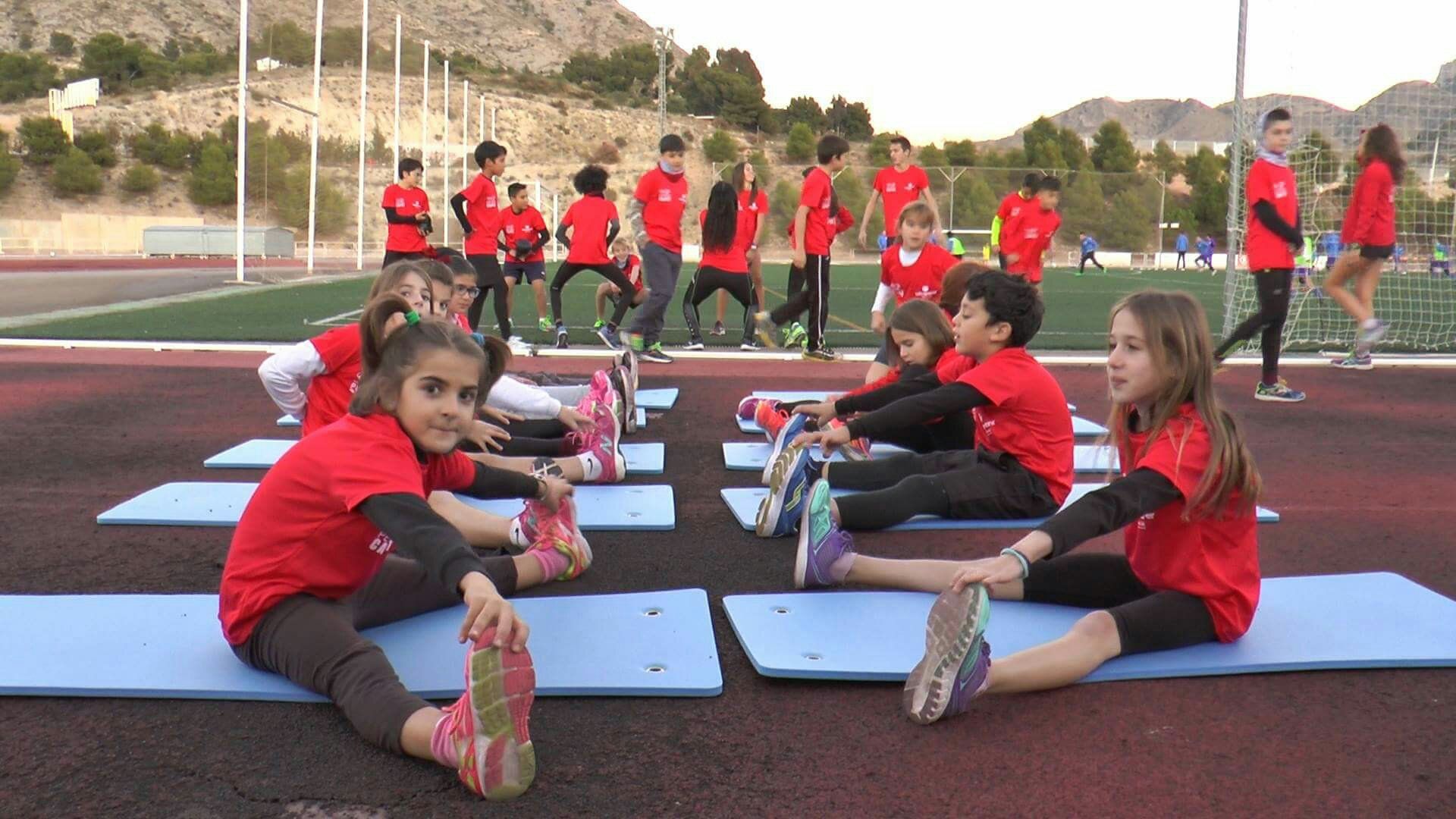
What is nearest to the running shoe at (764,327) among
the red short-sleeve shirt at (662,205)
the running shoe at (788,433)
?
the red short-sleeve shirt at (662,205)

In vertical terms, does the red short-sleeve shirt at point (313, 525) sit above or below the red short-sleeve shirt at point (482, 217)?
below

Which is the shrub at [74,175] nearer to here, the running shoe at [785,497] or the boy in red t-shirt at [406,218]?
the boy in red t-shirt at [406,218]

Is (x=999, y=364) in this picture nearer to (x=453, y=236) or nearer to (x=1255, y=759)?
(x=1255, y=759)

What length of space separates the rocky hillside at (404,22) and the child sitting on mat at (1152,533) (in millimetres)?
21934

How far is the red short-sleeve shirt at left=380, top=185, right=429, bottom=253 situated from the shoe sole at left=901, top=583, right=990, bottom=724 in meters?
9.27

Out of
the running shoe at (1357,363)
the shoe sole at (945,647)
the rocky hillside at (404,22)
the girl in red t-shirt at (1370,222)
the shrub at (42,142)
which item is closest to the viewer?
the shoe sole at (945,647)

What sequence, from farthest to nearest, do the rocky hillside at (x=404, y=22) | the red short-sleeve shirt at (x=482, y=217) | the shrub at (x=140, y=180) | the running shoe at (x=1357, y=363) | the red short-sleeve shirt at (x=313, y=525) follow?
the shrub at (x=140, y=180)
the rocky hillside at (x=404, y=22)
the red short-sleeve shirt at (x=482, y=217)
the running shoe at (x=1357, y=363)
the red short-sleeve shirt at (x=313, y=525)

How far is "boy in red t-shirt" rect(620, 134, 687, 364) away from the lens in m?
10.3

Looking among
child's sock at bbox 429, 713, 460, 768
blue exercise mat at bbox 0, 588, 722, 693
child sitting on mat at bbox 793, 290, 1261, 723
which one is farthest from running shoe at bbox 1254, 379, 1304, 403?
child's sock at bbox 429, 713, 460, 768

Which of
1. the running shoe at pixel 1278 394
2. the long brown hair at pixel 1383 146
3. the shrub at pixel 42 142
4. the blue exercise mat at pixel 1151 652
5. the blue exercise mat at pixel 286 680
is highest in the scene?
the shrub at pixel 42 142

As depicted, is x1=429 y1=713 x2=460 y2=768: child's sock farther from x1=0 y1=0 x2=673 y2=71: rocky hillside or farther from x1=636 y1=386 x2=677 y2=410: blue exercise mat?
x1=0 y1=0 x2=673 y2=71: rocky hillside

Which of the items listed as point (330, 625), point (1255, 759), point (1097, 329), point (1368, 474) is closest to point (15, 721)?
point (330, 625)

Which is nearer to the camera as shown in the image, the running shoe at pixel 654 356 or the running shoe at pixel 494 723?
the running shoe at pixel 494 723

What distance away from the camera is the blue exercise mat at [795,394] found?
24.1 ft
